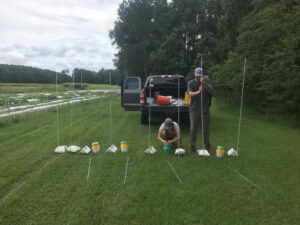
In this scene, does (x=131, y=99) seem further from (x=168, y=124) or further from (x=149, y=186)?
(x=149, y=186)

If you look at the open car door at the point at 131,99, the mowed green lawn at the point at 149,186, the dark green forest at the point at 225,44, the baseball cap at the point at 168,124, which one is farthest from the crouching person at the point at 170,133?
the dark green forest at the point at 225,44

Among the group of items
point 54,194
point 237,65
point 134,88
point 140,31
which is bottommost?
point 54,194

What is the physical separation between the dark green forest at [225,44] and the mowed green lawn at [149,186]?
3240 mm

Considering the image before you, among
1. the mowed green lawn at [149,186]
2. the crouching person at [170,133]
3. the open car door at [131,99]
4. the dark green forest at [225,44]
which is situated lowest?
the mowed green lawn at [149,186]

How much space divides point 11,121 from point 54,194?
246 inches

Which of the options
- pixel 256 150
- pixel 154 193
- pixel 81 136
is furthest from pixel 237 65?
pixel 154 193

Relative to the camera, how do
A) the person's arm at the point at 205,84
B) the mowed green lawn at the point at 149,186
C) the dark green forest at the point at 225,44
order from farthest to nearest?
the dark green forest at the point at 225,44, the person's arm at the point at 205,84, the mowed green lawn at the point at 149,186

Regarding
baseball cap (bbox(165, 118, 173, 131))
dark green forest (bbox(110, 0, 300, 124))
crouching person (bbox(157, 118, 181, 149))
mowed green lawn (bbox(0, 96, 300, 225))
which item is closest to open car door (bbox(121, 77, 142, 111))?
mowed green lawn (bbox(0, 96, 300, 225))

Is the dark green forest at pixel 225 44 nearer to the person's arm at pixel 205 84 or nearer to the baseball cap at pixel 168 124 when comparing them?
the person's arm at pixel 205 84

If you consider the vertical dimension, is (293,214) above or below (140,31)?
below

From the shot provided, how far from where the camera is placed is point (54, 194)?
9.36 ft

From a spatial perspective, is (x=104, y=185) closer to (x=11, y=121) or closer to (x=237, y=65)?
(x=11, y=121)

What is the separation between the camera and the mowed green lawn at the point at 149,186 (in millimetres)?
2406

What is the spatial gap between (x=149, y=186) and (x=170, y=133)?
1805 mm
